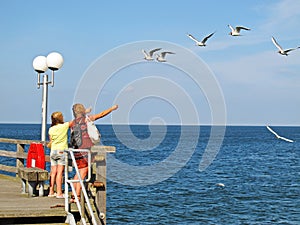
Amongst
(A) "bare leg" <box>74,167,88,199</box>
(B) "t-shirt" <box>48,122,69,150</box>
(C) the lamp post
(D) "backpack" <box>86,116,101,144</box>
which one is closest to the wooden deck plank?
(A) "bare leg" <box>74,167,88,199</box>

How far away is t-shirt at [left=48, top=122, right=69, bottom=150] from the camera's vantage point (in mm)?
8336

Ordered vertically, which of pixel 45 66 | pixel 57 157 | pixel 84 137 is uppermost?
pixel 45 66

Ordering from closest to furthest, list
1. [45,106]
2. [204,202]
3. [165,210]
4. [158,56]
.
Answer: [45,106] < [158,56] < [165,210] < [204,202]

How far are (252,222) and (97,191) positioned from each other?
15350 mm

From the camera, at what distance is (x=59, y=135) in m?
8.44

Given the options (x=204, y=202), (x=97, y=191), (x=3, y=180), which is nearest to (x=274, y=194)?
(x=204, y=202)

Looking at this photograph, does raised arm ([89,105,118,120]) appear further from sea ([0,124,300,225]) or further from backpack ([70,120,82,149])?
sea ([0,124,300,225])

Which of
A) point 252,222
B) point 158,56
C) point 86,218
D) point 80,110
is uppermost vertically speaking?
point 158,56

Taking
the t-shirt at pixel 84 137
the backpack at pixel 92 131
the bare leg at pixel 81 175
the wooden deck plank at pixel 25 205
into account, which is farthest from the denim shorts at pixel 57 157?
the backpack at pixel 92 131

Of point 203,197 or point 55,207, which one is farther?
point 203,197

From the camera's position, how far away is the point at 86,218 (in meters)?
7.51

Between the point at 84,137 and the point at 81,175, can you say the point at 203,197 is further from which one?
the point at 84,137

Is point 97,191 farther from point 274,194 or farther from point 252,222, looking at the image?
point 274,194

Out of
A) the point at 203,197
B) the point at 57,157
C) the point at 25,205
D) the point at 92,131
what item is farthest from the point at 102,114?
the point at 203,197
